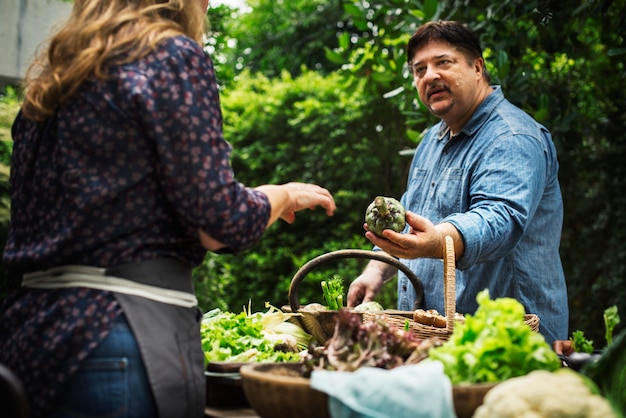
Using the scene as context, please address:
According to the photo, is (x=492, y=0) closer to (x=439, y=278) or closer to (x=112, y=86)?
(x=439, y=278)

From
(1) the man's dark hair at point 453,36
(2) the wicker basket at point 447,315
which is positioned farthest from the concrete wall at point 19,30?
(2) the wicker basket at point 447,315

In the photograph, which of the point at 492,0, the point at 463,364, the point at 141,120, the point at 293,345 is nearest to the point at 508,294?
the point at 293,345

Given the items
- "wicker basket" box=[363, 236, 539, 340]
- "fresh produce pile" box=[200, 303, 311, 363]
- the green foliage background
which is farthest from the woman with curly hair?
the green foliage background

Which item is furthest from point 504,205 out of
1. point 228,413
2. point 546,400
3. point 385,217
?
point 546,400

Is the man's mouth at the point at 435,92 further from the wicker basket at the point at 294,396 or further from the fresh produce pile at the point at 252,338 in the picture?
the wicker basket at the point at 294,396

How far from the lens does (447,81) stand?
358 centimetres

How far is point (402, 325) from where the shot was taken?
267 centimetres

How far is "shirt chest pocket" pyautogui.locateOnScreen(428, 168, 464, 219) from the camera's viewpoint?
337 centimetres

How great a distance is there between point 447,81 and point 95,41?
2.14 metres

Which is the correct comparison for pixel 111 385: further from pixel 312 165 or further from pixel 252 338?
pixel 312 165

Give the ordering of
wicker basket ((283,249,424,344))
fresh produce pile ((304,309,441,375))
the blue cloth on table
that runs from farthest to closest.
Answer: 1. wicker basket ((283,249,424,344))
2. fresh produce pile ((304,309,441,375))
3. the blue cloth on table

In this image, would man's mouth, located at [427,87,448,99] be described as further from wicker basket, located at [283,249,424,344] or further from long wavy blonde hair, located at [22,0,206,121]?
long wavy blonde hair, located at [22,0,206,121]

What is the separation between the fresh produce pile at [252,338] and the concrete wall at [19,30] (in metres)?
4.99

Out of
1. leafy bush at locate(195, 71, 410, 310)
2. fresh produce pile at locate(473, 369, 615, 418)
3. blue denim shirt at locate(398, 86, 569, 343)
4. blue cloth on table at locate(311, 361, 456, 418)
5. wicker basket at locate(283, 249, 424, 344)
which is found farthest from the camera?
leafy bush at locate(195, 71, 410, 310)
